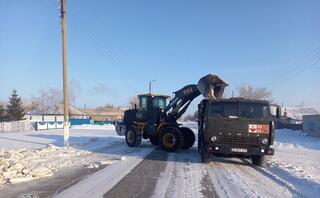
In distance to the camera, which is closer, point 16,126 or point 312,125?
point 312,125

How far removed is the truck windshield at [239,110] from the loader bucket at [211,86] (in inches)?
83.8

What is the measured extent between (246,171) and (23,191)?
7.15 metres

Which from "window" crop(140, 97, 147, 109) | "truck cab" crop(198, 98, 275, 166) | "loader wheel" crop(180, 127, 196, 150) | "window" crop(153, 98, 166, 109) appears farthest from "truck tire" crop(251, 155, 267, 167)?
"window" crop(140, 97, 147, 109)

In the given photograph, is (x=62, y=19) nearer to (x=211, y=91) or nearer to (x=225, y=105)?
(x=211, y=91)

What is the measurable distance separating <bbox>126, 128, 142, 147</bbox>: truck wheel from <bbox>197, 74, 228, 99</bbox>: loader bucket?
5.91m

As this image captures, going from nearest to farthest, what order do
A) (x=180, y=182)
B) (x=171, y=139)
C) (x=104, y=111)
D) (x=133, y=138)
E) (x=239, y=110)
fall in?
(x=180, y=182)
(x=239, y=110)
(x=171, y=139)
(x=133, y=138)
(x=104, y=111)

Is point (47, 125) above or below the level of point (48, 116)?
below

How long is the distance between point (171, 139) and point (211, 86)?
368cm

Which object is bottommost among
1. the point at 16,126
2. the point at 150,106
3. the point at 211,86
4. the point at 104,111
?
the point at 16,126

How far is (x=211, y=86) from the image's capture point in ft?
53.6

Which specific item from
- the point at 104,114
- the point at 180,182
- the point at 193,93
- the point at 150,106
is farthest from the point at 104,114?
the point at 180,182

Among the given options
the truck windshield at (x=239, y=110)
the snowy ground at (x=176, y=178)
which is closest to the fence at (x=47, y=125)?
the snowy ground at (x=176, y=178)

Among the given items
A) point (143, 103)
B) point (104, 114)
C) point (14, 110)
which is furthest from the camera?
point (104, 114)

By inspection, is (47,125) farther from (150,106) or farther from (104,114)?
(104,114)
